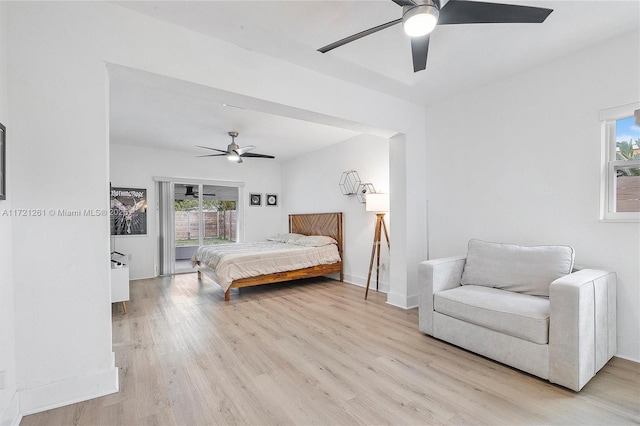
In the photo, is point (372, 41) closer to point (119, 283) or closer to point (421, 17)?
point (421, 17)

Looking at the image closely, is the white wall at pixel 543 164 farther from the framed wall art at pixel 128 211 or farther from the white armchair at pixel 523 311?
the framed wall art at pixel 128 211

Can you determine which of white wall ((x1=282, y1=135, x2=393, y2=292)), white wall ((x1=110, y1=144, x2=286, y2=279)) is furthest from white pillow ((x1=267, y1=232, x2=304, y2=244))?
white wall ((x1=110, y1=144, x2=286, y2=279))

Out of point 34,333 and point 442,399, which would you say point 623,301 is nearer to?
point 442,399

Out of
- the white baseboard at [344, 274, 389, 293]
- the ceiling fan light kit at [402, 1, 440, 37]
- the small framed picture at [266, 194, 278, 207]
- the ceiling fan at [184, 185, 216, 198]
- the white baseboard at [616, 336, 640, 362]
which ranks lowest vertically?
the white baseboard at [344, 274, 389, 293]

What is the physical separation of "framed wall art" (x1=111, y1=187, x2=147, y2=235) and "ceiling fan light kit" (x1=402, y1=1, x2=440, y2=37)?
5686 mm

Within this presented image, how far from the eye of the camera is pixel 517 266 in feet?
8.66

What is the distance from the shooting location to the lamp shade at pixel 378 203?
4277 millimetres

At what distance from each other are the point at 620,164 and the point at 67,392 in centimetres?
432

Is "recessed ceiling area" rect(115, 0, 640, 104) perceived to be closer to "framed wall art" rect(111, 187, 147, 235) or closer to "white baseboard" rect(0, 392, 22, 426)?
"white baseboard" rect(0, 392, 22, 426)

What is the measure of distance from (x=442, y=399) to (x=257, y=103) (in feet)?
8.60

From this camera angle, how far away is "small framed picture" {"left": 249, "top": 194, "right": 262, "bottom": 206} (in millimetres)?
7035

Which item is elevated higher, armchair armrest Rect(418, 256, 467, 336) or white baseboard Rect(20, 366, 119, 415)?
armchair armrest Rect(418, 256, 467, 336)

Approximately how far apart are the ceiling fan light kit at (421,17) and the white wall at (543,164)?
1.83 metres

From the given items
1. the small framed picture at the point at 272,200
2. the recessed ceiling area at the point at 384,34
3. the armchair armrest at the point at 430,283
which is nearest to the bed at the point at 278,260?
the small framed picture at the point at 272,200
